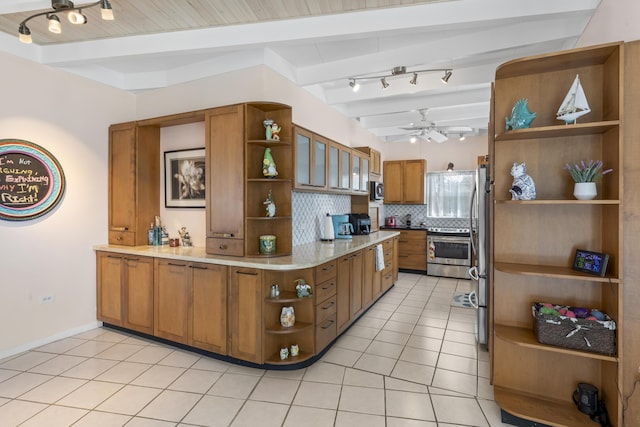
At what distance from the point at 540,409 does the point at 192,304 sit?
9.31ft

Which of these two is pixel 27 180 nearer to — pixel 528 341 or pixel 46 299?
pixel 46 299

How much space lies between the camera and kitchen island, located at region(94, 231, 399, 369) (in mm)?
2836

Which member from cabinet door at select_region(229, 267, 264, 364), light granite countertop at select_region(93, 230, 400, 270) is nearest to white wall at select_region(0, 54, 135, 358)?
light granite countertop at select_region(93, 230, 400, 270)

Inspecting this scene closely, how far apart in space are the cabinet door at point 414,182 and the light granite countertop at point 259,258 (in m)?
3.31

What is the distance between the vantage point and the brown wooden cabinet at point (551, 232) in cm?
193

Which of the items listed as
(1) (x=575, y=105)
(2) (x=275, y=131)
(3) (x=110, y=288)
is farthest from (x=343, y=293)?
(3) (x=110, y=288)

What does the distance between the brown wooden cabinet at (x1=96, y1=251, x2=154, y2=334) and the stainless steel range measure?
16.5 ft

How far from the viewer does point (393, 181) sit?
23.9 ft

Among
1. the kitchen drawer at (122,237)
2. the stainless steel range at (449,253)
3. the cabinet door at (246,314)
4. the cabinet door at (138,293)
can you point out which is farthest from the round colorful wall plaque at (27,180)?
the stainless steel range at (449,253)

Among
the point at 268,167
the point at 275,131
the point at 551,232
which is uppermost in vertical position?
the point at 275,131

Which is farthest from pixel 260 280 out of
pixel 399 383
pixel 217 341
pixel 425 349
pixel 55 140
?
pixel 55 140

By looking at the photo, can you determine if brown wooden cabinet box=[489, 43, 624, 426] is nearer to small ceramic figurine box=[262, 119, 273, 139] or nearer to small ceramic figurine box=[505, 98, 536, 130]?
small ceramic figurine box=[505, 98, 536, 130]

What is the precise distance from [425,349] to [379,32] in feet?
9.84

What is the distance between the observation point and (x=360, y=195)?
18.3ft
